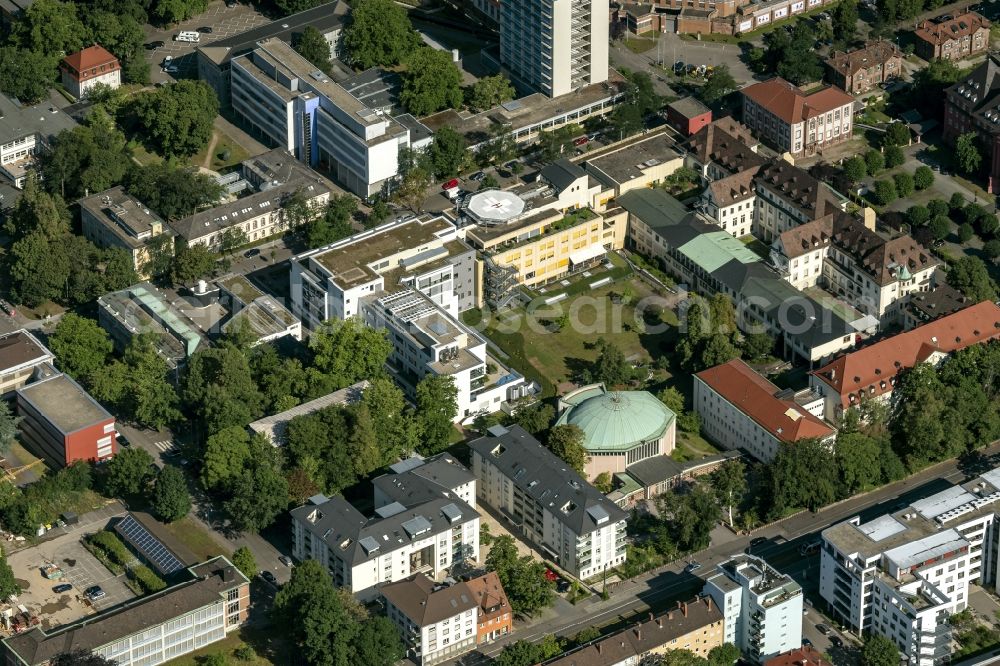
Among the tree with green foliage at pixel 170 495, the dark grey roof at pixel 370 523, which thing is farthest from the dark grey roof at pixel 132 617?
the tree with green foliage at pixel 170 495

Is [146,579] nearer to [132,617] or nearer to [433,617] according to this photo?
[132,617]

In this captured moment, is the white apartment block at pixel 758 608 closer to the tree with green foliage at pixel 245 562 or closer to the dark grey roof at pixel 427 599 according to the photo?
the dark grey roof at pixel 427 599

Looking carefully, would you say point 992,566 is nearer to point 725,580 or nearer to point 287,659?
point 725,580

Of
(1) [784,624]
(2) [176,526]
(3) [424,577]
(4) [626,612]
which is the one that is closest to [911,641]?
(1) [784,624]

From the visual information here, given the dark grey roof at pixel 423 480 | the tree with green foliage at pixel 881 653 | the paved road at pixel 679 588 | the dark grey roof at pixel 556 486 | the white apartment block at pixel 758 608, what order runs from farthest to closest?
the dark grey roof at pixel 423 480 < the dark grey roof at pixel 556 486 < the paved road at pixel 679 588 < the white apartment block at pixel 758 608 < the tree with green foliage at pixel 881 653

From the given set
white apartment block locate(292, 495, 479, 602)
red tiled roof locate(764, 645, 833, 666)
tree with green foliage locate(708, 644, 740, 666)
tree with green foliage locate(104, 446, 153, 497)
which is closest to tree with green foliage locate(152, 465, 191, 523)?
tree with green foliage locate(104, 446, 153, 497)
